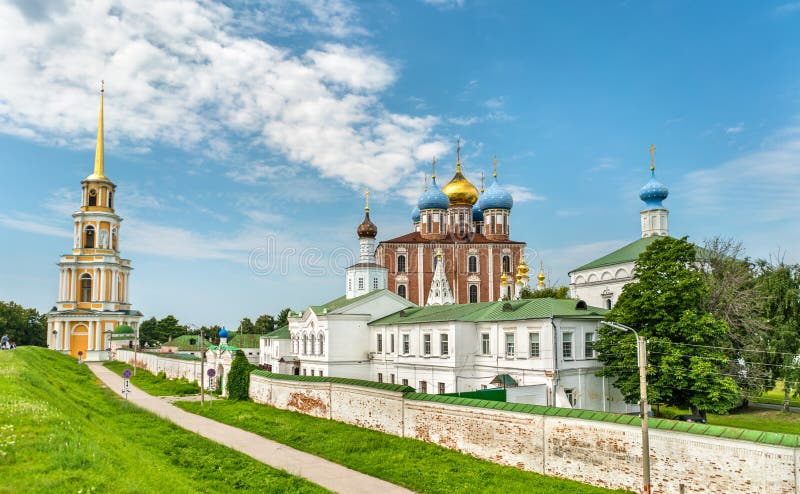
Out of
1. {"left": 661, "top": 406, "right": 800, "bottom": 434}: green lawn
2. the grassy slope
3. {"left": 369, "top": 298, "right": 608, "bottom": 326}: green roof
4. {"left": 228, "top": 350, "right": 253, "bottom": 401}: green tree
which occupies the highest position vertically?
{"left": 369, "top": 298, "right": 608, "bottom": 326}: green roof

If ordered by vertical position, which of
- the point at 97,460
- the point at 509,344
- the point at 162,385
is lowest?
the point at 162,385

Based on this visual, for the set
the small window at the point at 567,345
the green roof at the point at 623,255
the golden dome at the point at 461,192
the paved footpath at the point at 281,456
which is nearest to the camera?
the paved footpath at the point at 281,456

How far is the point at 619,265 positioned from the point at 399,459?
28204 millimetres

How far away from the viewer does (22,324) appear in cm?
8231

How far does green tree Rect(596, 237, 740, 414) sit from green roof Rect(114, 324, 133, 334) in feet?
199

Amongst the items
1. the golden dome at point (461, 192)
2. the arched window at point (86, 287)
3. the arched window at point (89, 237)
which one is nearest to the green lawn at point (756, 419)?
the golden dome at point (461, 192)

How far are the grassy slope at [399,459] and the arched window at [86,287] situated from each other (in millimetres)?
51255

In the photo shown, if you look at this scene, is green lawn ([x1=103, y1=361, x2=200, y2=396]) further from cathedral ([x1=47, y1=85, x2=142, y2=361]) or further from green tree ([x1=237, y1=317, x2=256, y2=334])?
green tree ([x1=237, y1=317, x2=256, y2=334])

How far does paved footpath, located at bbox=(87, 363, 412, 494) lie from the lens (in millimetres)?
17047

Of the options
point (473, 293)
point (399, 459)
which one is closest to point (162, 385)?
point (399, 459)

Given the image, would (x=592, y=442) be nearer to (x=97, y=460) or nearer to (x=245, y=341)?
(x=97, y=460)

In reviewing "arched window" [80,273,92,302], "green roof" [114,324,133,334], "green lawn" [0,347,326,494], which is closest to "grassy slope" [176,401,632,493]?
"green lawn" [0,347,326,494]

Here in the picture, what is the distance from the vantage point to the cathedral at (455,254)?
218 feet

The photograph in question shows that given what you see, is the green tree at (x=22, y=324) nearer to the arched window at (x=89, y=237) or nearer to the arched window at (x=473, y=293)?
the arched window at (x=89, y=237)
